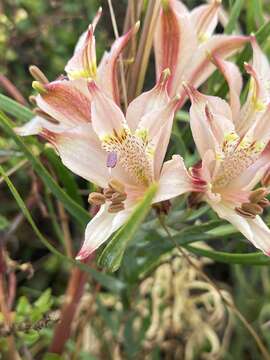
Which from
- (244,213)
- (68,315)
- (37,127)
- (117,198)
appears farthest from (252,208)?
(68,315)

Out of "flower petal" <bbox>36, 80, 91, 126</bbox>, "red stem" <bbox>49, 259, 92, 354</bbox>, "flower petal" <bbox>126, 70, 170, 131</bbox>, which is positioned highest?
"flower petal" <bbox>36, 80, 91, 126</bbox>

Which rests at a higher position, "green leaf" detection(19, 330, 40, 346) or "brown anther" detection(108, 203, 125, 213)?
"brown anther" detection(108, 203, 125, 213)

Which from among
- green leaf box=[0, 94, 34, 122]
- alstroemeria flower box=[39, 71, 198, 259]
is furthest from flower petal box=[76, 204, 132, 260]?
green leaf box=[0, 94, 34, 122]

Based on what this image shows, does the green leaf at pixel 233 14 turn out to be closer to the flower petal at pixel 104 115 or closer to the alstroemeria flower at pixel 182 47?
the alstroemeria flower at pixel 182 47

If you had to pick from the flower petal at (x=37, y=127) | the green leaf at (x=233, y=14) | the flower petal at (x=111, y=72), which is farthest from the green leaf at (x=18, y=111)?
the green leaf at (x=233, y=14)

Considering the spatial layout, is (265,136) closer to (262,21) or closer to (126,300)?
(262,21)

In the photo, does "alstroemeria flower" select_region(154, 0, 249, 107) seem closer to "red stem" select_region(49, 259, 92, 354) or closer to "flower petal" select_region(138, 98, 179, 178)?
"flower petal" select_region(138, 98, 179, 178)
